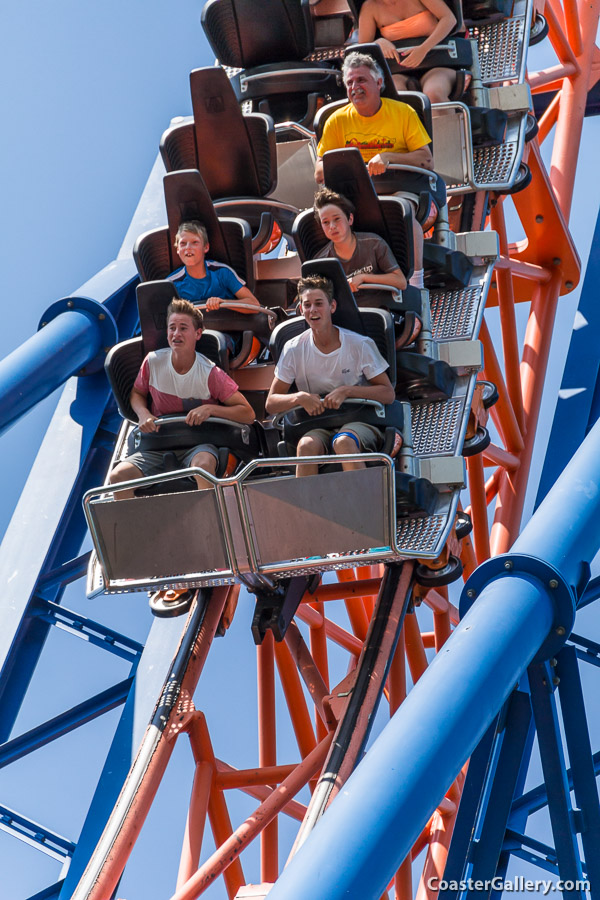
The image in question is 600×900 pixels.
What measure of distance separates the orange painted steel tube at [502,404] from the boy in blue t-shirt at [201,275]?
107 inches

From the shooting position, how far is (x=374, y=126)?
24.1ft

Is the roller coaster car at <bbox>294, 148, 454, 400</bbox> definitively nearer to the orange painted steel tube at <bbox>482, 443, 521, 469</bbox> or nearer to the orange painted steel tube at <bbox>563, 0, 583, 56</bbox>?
the orange painted steel tube at <bbox>482, 443, 521, 469</bbox>

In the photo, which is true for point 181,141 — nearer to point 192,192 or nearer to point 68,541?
point 192,192

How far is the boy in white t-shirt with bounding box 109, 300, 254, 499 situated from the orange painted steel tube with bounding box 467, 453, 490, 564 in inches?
123

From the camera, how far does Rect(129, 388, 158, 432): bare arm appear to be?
20.1 ft

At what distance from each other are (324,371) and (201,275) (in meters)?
1.01

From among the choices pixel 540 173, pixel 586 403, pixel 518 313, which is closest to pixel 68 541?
pixel 586 403

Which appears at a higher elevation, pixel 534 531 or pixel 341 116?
pixel 341 116

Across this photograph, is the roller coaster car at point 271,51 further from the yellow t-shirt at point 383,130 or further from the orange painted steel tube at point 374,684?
the orange painted steel tube at point 374,684

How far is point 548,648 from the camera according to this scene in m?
5.06

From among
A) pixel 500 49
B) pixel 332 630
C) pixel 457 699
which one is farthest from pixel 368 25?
pixel 457 699

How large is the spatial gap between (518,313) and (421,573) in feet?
60.9

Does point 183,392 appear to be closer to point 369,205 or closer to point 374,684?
point 369,205

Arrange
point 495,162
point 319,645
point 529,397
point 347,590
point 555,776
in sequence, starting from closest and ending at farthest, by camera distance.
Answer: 1. point 555,776
2. point 347,590
3. point 495,162
4. point 319,645
5. point 529,397
